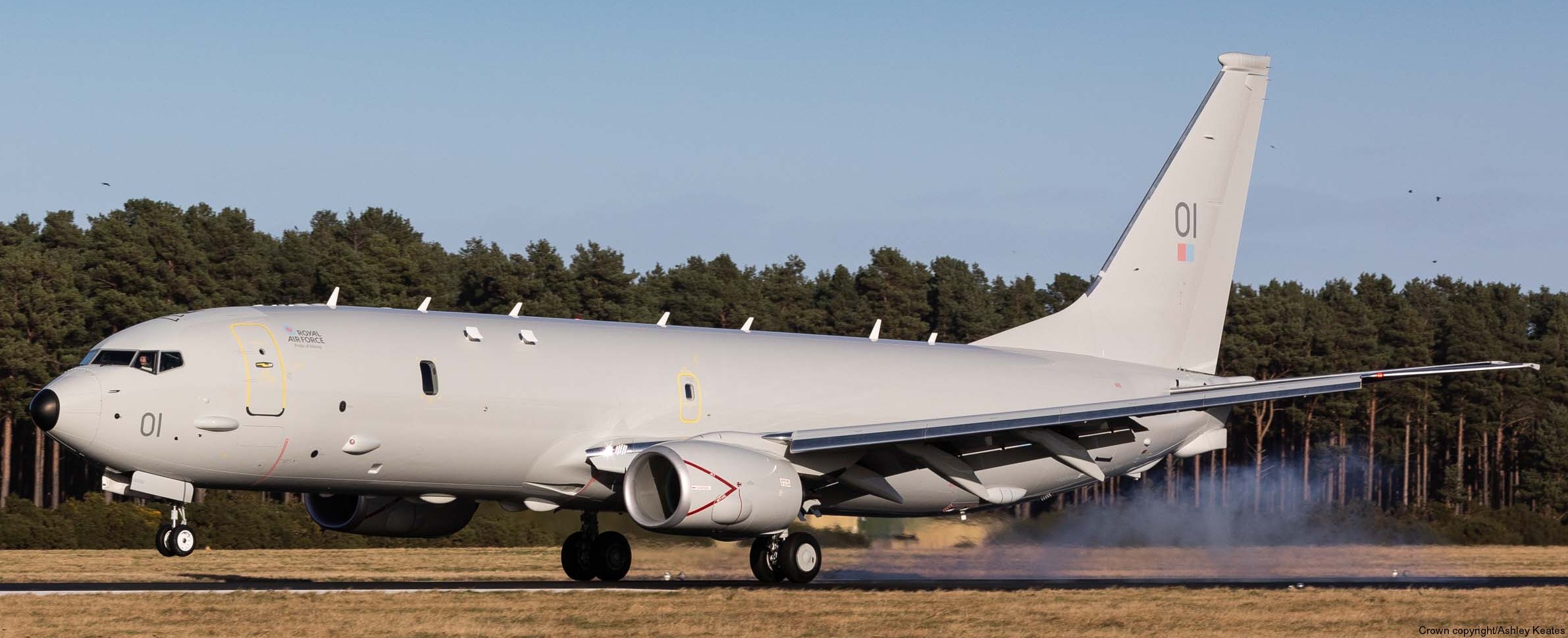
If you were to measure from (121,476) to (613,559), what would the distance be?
8.79 metres

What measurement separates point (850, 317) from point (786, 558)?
6809 centimetres

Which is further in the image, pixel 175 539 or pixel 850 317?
pixel 850 317

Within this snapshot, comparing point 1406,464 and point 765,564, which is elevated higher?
point 765,564

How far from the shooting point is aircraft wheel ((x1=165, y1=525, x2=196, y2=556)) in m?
20.9

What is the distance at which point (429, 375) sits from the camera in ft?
76.6

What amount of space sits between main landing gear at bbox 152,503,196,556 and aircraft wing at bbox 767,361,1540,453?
8204 millimetres

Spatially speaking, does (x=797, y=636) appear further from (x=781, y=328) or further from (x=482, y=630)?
(x=781, y=328)

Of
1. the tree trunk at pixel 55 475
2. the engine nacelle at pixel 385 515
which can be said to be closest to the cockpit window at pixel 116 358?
the engine nacelle at pixel 385 515

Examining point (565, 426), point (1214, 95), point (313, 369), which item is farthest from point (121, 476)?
point (1214, 95)

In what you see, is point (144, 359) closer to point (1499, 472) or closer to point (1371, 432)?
point (1371, 432)

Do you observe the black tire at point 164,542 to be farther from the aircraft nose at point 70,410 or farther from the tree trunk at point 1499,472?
the tree trunk at point 1499,472

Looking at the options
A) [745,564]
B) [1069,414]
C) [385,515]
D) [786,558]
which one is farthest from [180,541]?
[1069,414]

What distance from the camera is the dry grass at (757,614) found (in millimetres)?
18062

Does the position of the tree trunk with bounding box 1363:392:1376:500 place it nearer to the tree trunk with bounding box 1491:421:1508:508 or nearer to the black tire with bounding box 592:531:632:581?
the tree trunk with bounding box 1491:421:1508:508
